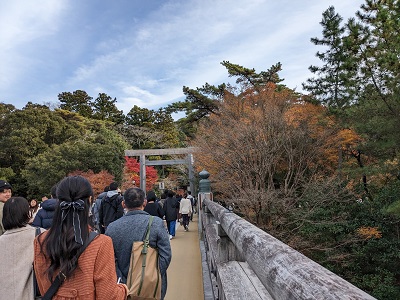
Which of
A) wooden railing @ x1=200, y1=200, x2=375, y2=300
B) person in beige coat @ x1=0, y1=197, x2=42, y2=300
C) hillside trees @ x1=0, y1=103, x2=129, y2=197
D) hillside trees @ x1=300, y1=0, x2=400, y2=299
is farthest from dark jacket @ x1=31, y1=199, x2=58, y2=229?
hillside trees @ x1=0, y1=103, x2=129, y2=197

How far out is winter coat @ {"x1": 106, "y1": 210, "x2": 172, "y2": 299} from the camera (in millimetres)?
2258

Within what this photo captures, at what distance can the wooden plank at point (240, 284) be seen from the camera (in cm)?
183

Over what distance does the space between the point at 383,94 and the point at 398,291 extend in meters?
5.85

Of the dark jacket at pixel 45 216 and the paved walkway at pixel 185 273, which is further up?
Answer: the dark jacket at pixel 45 216

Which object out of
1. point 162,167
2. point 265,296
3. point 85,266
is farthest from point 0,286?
point 162,167

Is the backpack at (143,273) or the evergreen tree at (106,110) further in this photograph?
the evergreen tree at (106,110)

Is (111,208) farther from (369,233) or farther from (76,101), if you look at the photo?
(76,101)

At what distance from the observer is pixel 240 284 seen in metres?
2.04

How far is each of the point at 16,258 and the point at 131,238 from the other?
0.71 meters

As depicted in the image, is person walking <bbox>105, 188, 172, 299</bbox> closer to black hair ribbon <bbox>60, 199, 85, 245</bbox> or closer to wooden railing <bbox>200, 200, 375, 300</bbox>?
wooden railing <bbox>200, 200, 375, 300</bbox>

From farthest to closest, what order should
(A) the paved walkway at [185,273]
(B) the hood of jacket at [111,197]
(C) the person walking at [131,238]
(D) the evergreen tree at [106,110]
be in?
(D) the evergreen tree at [106,110]
(B) the hood of jacket at [111,197]
(A) the paved walkway at [185,273]
(C) the person walking at [131,238]

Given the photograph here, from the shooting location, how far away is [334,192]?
34.2 feet

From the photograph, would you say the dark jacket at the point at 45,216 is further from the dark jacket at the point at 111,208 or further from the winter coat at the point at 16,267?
the winter coat at the point at 16,267

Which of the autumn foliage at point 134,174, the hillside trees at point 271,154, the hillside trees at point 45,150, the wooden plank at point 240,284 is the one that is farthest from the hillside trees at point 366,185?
the autumn foliage at point 134,174
